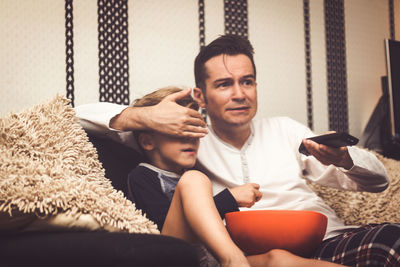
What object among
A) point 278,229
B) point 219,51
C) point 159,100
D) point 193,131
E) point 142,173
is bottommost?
point 278,229

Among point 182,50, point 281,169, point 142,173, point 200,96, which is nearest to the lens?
point 142,173

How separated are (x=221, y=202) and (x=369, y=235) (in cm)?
37

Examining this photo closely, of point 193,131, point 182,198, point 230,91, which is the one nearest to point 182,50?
point 230,91

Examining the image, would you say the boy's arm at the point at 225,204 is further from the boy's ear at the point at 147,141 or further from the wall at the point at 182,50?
the wall at the point at 182,50

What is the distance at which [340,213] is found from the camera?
1.51m

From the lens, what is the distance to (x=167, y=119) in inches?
44.4

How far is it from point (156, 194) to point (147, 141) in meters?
0.21

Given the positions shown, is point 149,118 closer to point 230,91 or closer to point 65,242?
point 230,91

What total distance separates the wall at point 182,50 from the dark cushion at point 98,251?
1.00 meters

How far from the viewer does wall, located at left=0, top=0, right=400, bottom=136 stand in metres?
1.48

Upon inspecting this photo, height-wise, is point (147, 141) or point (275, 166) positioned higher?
point (147, 141)

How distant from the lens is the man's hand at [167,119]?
44.2 inches

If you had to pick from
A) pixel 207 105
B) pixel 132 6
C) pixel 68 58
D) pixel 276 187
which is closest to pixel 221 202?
pixel 276 187

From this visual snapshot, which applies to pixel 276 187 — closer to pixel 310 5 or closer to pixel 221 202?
pixel 221 202
